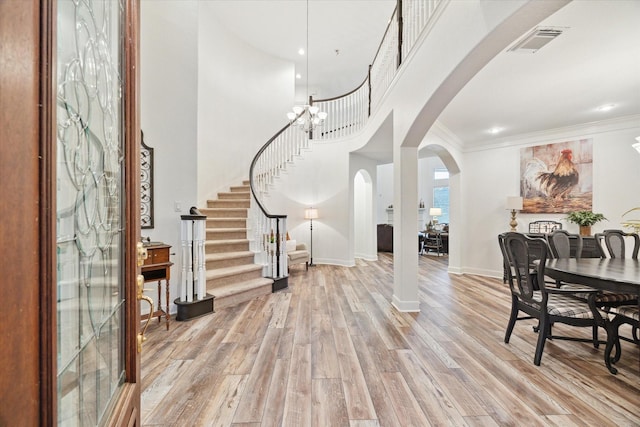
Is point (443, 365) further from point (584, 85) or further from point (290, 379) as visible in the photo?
point (584, 85)

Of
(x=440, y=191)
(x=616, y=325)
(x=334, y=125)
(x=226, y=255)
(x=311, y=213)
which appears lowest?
(x=616, y=325)

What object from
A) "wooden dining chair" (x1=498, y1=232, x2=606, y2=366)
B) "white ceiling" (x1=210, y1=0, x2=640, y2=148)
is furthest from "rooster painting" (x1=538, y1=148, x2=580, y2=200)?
"wooden dining chair" (x1=498, y1=232, x2=606, y2=366)

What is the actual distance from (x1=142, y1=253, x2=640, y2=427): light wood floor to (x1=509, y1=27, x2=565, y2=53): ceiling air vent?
2.71 metres

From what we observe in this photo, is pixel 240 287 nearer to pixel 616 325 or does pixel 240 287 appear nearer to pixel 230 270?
pixel 230 270

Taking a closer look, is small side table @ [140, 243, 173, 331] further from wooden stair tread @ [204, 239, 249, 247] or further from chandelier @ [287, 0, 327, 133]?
chandelier @ [287, 0, 327, 133]

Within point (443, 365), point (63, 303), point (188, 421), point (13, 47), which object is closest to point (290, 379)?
point (188, 421)

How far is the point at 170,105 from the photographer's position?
335 cm

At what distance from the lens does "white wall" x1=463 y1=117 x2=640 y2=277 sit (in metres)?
4.27

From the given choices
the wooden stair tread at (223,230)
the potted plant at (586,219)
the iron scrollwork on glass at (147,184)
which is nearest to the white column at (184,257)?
the iron scrollwork on glass at (147,184)

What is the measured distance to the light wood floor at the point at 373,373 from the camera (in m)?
1.70

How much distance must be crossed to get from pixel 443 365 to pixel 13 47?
2.74m

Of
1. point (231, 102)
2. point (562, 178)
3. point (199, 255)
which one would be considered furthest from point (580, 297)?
point (231, 102)

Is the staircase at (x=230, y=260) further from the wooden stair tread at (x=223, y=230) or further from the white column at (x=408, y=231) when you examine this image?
the white column at (x=408, y=231)

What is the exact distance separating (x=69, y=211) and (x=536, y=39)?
335 cm
